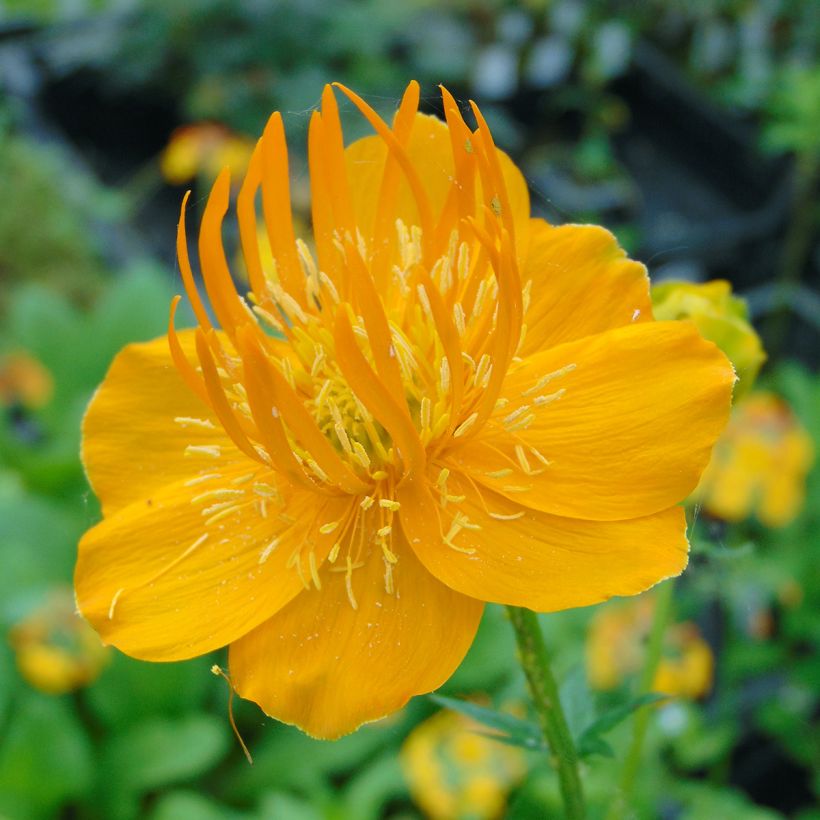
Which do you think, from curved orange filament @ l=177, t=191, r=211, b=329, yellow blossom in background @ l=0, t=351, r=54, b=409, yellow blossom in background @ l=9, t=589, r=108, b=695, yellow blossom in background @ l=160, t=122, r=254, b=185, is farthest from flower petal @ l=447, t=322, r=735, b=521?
yellow blossom in background @ l=160, t=122, r=254, b=185

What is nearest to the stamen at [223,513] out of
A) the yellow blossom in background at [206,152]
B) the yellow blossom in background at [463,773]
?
the yellow blossom in background at [463,773]

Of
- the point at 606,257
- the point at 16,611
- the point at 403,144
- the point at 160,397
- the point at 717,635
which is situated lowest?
the point at 717,635

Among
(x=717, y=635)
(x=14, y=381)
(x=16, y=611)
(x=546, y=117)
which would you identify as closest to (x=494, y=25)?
(x=546, y=117)

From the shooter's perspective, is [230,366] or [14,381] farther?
[14,381]

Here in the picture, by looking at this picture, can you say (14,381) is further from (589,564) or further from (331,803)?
(589,564)

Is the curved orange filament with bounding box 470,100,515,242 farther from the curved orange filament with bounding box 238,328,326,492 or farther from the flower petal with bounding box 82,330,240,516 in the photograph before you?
the flower petal with bounding box 82,330,240,516

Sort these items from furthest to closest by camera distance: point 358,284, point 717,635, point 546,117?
point 546,117 < point 717,635 < point 358,284

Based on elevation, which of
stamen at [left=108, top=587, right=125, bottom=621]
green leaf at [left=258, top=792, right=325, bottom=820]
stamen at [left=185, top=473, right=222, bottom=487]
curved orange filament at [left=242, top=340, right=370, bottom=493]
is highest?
curved orange filament at [left=242, top=340, right=370, bottom=493]
